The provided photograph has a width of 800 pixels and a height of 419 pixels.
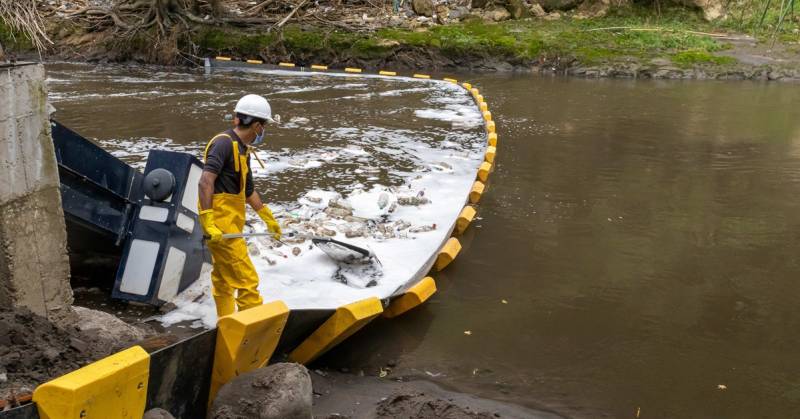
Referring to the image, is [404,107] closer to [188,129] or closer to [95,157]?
[188,129]

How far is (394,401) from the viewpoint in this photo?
412cm

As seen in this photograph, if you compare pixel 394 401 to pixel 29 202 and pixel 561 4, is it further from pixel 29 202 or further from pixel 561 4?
pixel 561 4

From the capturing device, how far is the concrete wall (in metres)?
3.76

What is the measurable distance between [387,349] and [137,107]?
382 inches

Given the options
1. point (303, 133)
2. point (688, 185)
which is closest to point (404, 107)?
point (303, 133)

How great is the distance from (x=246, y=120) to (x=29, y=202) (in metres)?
1.39

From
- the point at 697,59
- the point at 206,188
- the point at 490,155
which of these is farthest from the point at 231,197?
the point at 697,59

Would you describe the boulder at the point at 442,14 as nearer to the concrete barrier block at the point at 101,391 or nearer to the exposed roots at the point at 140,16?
the exposed roots at the point at 140,16

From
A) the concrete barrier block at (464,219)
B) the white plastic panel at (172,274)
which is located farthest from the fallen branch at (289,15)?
the white plastic panel at (172,274)

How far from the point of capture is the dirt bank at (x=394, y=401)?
4.02m

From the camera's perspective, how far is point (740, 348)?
5062 millimetres

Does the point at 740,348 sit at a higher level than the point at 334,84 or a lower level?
Answer: lower

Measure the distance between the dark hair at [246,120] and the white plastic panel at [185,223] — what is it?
0.86m

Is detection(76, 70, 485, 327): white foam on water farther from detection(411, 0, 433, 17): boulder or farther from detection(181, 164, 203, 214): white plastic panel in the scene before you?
detection(411, 0, 433, 17): boulder
